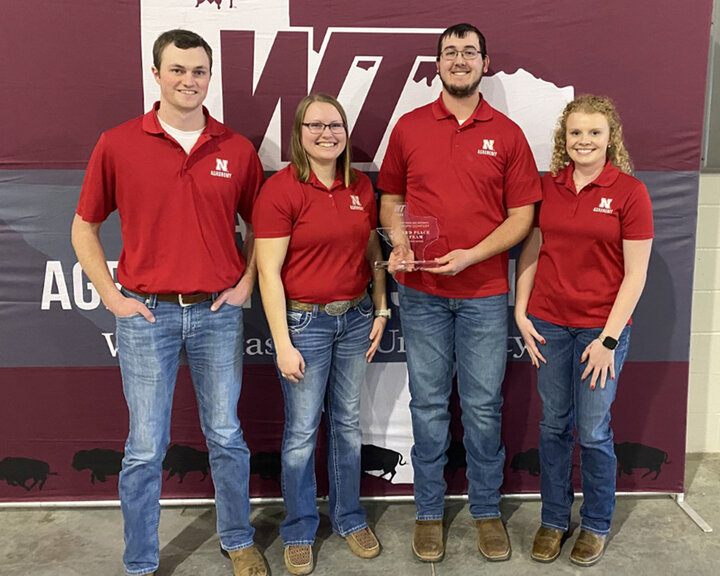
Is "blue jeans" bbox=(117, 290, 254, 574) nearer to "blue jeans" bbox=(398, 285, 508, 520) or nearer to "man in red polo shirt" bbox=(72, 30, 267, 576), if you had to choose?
"man in red polo shirt" bbox=(72, 30, 267, 576)

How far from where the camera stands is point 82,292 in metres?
2.86

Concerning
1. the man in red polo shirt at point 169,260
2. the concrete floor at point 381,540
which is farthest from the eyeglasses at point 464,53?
the concrete floor at point 381,540

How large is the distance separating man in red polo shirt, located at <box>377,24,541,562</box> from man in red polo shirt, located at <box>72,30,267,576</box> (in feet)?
1.97

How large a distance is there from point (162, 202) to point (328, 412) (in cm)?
101

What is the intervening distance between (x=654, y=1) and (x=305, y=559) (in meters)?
2.62

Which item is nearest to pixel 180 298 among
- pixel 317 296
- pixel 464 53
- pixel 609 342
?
pixel 317 296

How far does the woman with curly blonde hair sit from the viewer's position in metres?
2.25

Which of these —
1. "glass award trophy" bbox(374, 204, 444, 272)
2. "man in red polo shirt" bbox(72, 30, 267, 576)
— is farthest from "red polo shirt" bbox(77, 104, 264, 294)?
"glass award trophy" bbox(374, 204, 444, 272)

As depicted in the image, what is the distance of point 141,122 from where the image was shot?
222 cm

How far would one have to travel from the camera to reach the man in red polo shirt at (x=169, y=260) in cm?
217

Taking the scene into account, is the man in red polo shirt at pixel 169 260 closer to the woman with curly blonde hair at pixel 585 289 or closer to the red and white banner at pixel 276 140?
the red and white banner at pixel 276 140

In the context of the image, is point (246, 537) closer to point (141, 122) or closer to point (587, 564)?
point (587, 564)

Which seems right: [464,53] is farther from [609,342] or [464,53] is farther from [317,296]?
[609,342]

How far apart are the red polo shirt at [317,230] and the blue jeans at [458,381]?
304mm
